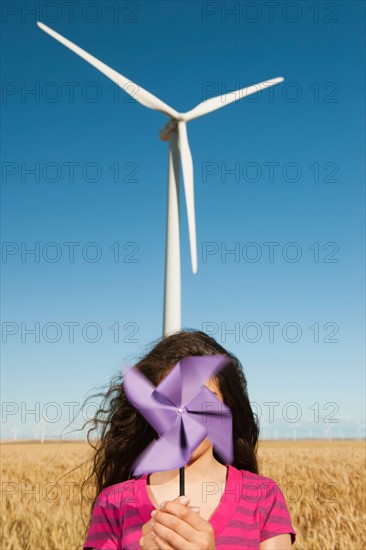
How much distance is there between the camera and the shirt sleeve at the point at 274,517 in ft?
10.8

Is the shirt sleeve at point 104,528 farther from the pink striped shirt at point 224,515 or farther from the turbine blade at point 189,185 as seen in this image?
the turbine blade at point 189,185

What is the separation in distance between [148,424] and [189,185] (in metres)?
9.84

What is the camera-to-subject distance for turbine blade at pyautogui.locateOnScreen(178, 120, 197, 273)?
42.8ft

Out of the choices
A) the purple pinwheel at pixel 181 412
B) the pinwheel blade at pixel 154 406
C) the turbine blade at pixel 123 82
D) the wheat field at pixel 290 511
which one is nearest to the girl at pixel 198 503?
the purple pinwheel at pixel 181 412

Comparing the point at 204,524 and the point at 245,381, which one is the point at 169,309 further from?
the point at 204,524

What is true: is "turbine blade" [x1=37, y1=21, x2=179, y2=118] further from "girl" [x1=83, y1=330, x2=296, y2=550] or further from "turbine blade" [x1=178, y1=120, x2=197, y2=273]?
"girl" [x1=83, y1=330, x2=296, y2=550]

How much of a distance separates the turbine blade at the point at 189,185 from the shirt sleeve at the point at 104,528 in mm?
9663

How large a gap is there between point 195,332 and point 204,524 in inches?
53.3

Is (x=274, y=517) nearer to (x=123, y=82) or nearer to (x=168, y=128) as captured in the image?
(x=123, y=82)

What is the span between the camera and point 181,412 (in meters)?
3.05

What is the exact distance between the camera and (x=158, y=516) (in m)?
2.86


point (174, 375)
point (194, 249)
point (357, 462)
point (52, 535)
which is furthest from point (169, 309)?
point (174, 375)

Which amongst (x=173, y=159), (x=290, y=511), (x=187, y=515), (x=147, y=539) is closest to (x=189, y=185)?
(x=173, y=159)

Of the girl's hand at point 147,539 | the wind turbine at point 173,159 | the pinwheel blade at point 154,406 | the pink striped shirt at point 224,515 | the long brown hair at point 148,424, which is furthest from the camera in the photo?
the wind turbine at point 173,159
